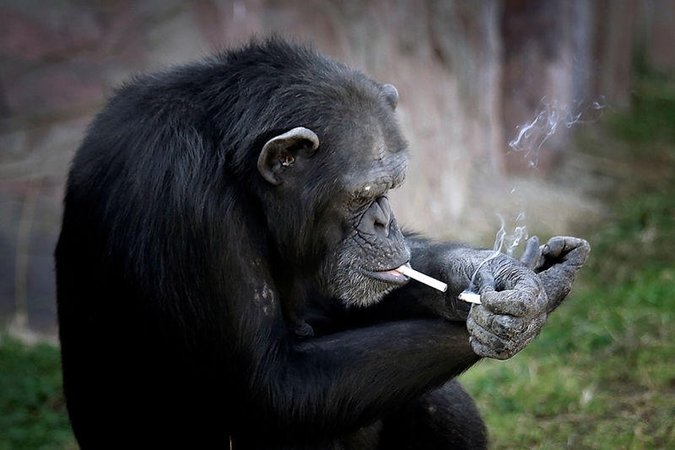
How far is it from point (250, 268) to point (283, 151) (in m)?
0.51

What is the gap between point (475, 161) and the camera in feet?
36.4

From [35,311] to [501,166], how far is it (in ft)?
19.1

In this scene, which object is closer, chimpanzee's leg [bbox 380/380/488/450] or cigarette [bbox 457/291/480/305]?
cigarette [bbox 457/291/480/305]

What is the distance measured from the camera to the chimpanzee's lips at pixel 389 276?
4207 millimetres

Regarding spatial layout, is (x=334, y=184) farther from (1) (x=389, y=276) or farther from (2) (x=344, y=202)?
(1) (x=389, y=276)

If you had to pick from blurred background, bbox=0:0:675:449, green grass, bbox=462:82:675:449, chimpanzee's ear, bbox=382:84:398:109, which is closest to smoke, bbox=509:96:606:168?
blurred background, bbox=0:0:675:449

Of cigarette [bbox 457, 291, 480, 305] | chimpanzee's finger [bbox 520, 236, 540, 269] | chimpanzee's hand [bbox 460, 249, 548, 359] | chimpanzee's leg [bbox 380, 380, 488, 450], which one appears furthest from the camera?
chimpanzee's leg [bbox 380, 380, 488, 450]

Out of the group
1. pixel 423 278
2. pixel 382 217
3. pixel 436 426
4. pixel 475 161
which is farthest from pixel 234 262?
pixel 475 161

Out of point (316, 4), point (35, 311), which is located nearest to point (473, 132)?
point (316, 4)

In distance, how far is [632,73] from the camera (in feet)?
49.9

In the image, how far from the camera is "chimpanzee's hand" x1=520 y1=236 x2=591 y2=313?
4.10 m

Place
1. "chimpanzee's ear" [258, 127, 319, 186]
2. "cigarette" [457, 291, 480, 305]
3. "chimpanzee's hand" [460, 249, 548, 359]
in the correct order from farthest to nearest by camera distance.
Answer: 1. "chimpanzee's ear" [258, 127, 319, 186]
2. "cigarette" [457, 291, 480, 305]
3. "chimpanzee's hand" [460, 249, 548, 359]

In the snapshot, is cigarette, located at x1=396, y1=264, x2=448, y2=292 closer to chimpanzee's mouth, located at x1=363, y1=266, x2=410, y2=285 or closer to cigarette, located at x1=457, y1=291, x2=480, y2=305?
chimpanzee's mouth, located at x1=363, y1=266, x2=410, y2=285

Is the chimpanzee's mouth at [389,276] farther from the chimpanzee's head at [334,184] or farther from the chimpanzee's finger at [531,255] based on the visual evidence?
the chimpanzee's finger at [531,255]
